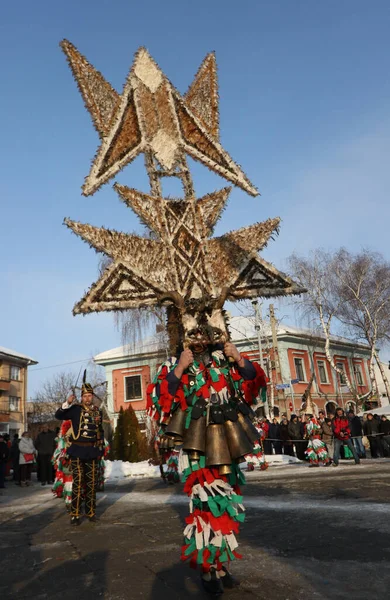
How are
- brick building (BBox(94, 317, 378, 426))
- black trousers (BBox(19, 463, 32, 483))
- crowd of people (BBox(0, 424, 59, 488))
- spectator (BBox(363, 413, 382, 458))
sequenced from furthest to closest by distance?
brick building (BBox(94, 317, 378, 426))
spectator (BBox(363, 413, 382, 458))
black trousers (BBox(19, 463, 32, 483))
crowd of people (BBox(0, 424, 59, 488))

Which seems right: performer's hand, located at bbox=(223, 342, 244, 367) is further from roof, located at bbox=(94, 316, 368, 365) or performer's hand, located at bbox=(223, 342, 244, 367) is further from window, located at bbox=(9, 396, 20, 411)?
window, located at bbox=(9, 396, 20, 411)

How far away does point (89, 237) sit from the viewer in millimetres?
3961

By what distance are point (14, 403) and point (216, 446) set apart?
38383 mm

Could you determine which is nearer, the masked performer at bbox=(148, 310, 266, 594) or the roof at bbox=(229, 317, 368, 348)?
the masked performer at bbox=(148, 310, 266, 594)

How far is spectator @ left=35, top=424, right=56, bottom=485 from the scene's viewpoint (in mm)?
14422

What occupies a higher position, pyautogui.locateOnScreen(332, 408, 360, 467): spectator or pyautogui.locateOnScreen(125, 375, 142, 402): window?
pyautogui.locateOnScreen(125, 375, 142, 402): window

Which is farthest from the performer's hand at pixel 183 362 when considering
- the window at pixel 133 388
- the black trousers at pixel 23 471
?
the window at pixel 133 388

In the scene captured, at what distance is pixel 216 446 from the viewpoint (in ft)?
9.85

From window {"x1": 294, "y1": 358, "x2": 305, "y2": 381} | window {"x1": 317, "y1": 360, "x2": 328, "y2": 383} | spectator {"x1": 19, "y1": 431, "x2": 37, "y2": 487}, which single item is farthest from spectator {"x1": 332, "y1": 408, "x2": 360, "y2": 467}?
window {"x1": 317, "y1": 360, "x2": 328, "y2": 383}

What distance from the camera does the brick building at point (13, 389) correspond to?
117 ft

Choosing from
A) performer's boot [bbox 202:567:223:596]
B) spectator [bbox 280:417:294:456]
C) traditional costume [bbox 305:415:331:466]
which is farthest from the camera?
spectator [bbox 280:417:294:456]

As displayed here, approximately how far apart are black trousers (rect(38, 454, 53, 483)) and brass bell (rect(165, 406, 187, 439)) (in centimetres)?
1292

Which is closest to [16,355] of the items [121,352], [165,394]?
[121,352]

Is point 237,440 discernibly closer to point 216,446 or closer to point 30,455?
point 216,446
